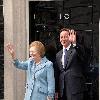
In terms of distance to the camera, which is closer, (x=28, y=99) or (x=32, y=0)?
(x=28, y=99)

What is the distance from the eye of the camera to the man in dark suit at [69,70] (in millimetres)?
6895

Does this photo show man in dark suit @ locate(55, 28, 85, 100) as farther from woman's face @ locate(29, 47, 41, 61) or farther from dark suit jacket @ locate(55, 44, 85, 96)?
woman's face @ locate(29, 47, 41, 61)

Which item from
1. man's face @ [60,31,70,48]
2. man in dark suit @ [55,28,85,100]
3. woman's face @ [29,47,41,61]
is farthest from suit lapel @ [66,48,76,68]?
woman's face @ [29,47,41,61]

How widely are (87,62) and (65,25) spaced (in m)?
0.82

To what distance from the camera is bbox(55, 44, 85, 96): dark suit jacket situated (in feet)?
22.6

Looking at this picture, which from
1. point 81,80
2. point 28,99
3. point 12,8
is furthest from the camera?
point 12,8

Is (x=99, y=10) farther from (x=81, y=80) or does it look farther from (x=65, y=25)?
(x=81, y=80)

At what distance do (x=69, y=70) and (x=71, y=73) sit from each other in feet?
0.19

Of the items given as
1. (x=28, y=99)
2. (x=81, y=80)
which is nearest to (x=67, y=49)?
(x=81, y=80)

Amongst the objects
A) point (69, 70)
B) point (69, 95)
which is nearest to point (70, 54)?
point (69, 70)

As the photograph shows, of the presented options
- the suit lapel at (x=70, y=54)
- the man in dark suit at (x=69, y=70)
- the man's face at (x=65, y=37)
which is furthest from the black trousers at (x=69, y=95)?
the man's face at (x=65, y=37)

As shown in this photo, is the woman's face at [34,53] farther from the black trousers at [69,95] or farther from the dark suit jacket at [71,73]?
the black trousers at [69,95]

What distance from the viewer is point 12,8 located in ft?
25.8

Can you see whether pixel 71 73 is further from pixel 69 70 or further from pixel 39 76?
pixel 39 76
